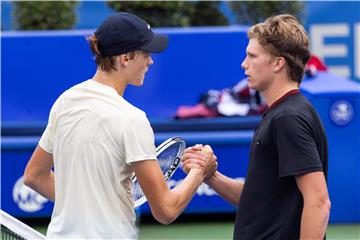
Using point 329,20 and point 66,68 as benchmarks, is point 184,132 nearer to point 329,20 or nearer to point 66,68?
point 66,68

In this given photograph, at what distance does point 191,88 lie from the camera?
306 inches

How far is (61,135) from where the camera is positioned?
2762mm

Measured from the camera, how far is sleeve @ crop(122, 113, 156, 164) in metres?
2.62

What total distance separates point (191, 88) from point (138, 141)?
5152 millimetres

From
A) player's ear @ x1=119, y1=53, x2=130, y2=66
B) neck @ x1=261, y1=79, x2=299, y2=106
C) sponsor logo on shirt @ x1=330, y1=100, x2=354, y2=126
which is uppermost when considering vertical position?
player's ear @ x1=119, y1=53, x2=130, y2=66

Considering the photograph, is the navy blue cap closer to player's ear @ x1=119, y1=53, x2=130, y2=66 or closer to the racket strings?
player's ear @ x1=119, y1=53, x2=130, y2=66

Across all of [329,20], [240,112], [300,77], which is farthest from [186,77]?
[300,77]

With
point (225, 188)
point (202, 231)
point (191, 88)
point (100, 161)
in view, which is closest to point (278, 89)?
point (225, 188)

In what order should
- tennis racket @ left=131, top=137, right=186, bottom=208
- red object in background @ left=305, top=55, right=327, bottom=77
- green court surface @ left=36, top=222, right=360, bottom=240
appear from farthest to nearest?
red object in background @ left=305, top=55, right=327, bottom=77 → green court surface @ left=36, top=222, right=360, bottom=240 → tennis racket @ left=131, top=137, right=186, bottom=208

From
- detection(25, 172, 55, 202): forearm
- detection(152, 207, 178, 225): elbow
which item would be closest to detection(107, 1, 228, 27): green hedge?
detection(25, 172, 55, 202): forearm

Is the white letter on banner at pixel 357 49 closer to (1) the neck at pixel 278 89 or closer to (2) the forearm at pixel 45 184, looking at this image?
(1) the neck at pixel 278 89

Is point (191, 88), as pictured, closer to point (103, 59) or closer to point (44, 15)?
point (44, 15)

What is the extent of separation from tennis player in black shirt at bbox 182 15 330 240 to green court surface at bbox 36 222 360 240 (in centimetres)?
374

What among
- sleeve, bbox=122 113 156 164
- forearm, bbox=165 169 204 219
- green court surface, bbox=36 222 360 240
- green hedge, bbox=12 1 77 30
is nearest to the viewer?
sleeve, bbox=122 113 156 164
